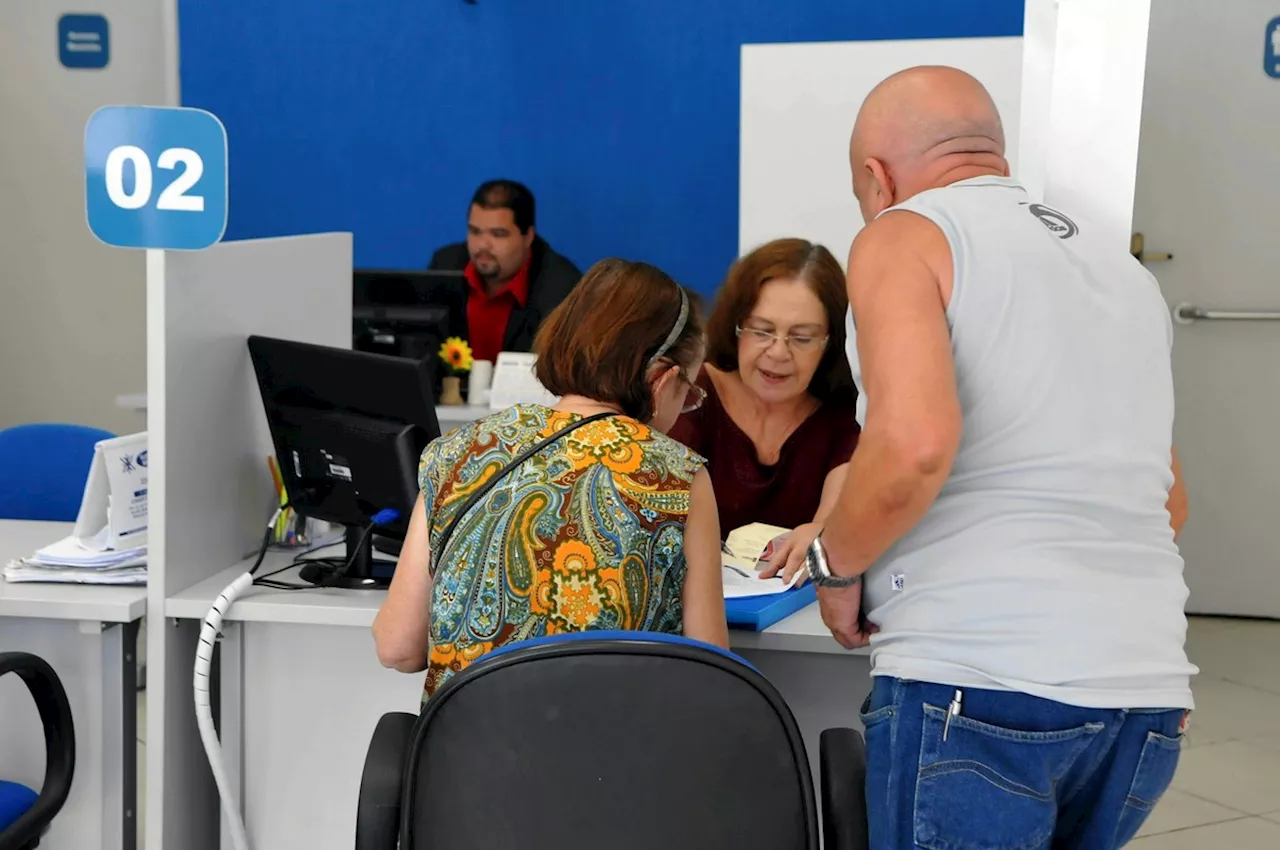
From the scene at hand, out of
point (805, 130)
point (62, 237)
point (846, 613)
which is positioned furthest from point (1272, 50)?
point (62, 237)

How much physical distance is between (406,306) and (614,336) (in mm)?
2581

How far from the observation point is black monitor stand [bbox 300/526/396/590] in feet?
7.48

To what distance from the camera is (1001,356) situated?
1403 mm

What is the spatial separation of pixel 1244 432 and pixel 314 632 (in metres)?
3.66

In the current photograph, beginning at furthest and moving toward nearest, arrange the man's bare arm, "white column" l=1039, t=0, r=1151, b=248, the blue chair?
the blue chair
"white column" l=1039, t=0, r=1151, b=248
the man's bare arm

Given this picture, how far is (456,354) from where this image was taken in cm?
433

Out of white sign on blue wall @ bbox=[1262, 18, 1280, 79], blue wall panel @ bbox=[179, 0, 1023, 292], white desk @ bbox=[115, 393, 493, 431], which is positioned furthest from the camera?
blue wall panel @ bbox=[179, 0, 1023, 292]

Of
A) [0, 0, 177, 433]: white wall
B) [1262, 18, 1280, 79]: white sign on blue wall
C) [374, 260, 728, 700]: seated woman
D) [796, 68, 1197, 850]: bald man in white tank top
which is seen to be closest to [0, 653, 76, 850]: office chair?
[374, 260, 728, 700]: seated woman

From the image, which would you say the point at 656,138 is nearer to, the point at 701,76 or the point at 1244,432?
the point at 701,76

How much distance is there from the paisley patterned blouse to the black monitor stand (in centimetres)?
60

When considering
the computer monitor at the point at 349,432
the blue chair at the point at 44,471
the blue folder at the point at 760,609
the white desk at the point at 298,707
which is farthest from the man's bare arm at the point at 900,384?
the blue chair at the point at 44,471

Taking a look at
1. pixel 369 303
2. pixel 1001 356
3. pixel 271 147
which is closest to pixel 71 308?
pixel 271 147

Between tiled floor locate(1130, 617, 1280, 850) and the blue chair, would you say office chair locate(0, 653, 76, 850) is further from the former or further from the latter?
tiled floor locate(1130, 617, 1280, 850)

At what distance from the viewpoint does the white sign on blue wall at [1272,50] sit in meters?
4.62
